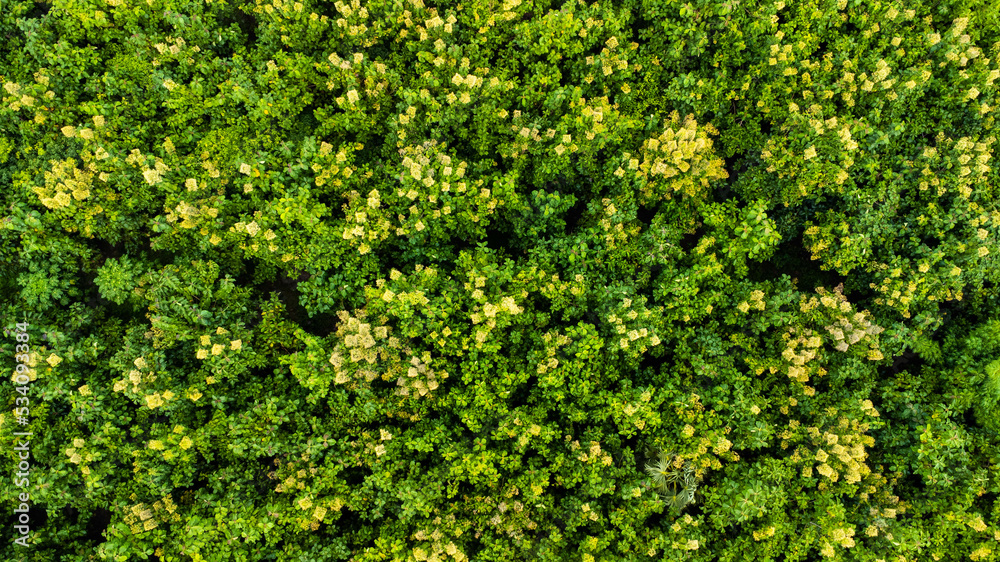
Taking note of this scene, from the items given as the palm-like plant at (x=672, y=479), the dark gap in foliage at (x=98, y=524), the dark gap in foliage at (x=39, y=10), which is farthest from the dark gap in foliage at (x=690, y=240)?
the dark gap in foliage at (x=39, y=10)

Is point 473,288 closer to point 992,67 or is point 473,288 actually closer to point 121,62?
point 121,62

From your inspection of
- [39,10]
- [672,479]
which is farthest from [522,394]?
[39,10]

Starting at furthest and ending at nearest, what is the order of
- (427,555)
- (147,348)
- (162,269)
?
1. (162,269)
2. (147,348)
3. (427,555)

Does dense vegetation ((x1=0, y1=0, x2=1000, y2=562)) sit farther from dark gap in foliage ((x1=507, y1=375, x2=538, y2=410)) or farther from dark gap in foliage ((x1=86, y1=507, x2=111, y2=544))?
dark gap in foliage ((x1=86, y1=507, x2=111, y2=544))

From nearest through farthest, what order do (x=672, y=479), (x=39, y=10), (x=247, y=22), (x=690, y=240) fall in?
1. (x=672, y=479)
2. (x=39, y=10)
3. (x=247, y=22)
4. (x=690, y=240)

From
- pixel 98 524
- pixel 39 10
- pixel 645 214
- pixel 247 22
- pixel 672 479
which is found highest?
pixel 247 22

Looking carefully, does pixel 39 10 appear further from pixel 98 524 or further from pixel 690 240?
pixel 690 240

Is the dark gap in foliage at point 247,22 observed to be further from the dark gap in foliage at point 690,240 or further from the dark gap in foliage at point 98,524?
the dark gap in foliage at point 690,240

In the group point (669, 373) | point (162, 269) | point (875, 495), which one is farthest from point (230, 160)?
point (875, 495)
